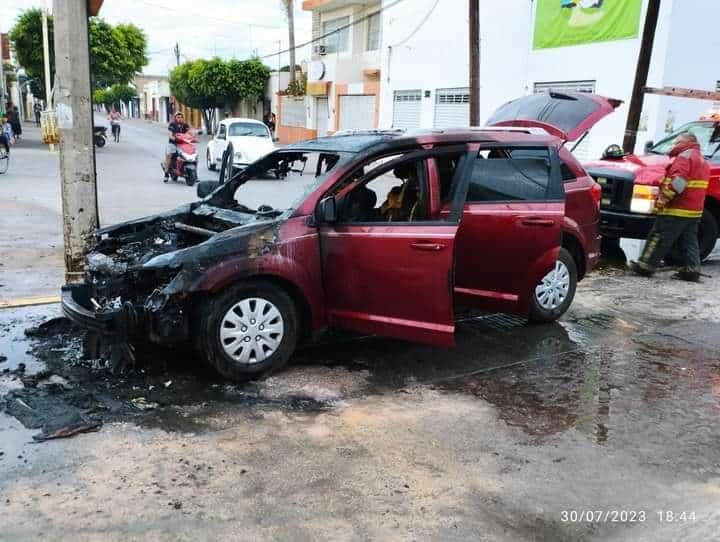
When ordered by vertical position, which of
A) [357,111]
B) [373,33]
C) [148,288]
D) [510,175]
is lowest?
[148,288]

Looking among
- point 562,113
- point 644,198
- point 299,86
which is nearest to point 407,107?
point 299,86

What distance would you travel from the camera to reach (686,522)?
3.32m

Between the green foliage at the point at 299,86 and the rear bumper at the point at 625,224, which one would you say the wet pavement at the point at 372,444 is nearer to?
the rear bumper at the point at 625,224

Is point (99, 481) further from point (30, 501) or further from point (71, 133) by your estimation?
point (71, 133)

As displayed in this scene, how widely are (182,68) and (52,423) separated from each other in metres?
47.8

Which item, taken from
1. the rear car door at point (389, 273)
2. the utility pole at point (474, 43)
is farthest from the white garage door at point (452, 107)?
the rear car door at point (389, 273)

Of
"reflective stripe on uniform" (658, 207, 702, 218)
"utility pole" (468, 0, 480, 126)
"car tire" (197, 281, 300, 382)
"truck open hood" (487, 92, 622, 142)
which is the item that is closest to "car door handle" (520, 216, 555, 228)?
"truck open hood" (487, 92, 622, 142)

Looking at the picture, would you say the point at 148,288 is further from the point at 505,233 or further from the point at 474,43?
the point at 474,43

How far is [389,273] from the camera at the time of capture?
4.84 metres

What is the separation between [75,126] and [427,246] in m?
3.68

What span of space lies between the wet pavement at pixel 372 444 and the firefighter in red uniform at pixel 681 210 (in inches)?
107

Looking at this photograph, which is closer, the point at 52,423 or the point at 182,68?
the point at 52,423

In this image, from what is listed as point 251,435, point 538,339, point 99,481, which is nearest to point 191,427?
point 251,435

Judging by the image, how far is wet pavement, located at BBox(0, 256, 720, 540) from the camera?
3.23 m
